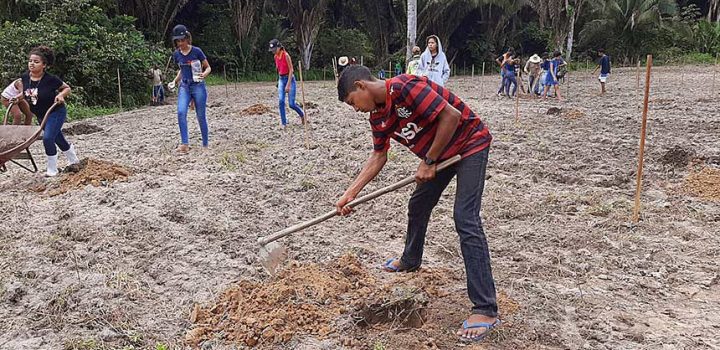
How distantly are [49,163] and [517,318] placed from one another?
17.0 feet

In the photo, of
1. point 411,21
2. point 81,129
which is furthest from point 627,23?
point 81,129

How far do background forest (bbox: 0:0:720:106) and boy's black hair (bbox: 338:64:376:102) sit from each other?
1260cm

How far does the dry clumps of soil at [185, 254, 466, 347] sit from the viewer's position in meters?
3.02

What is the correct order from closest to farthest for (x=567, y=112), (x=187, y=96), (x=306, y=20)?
1. (x=187, y=96)
2. (x=567, y=112)
3. (x=306, y=20)

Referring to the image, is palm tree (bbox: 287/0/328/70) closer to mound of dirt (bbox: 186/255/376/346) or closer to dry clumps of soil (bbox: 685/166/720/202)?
dry clumps of soil (bbox: 685/166/720/202)

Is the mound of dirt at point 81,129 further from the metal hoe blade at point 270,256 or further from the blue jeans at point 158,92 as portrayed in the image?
the metal hoe blade at point 270,256

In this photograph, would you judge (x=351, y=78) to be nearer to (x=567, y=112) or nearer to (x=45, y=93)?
(x=45, y=93)

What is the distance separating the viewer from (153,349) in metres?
2.91

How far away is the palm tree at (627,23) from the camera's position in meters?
28.4

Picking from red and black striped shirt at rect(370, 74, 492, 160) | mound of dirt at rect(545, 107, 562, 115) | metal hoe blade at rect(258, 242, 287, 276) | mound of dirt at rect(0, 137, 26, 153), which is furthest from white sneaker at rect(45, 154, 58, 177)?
mound of dirt at rect(545, 107, 562, 115)

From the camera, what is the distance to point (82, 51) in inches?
516

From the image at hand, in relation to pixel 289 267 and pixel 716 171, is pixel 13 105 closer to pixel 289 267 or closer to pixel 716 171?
pixel 289 267

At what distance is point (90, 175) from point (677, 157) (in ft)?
21.3

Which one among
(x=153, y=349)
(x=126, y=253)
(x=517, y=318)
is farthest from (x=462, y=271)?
(x=126, y=253)
